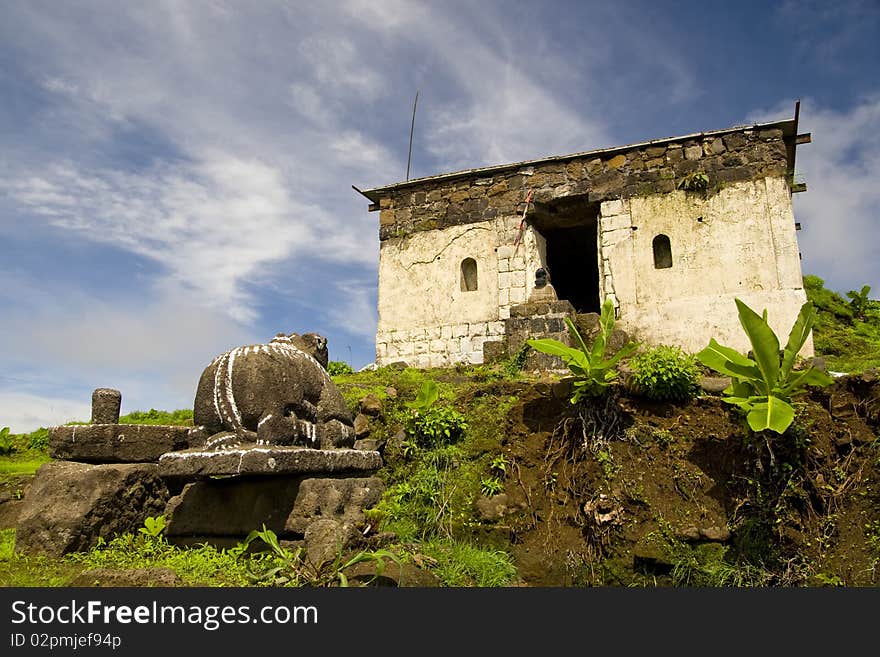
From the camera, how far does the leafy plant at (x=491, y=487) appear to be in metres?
5.34

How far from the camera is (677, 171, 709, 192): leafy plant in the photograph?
10.1 metres

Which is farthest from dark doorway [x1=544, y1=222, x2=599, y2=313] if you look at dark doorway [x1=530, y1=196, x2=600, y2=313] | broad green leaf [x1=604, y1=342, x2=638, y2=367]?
broad green leaf [x1=604, y1=342, x2=638, y2=367]

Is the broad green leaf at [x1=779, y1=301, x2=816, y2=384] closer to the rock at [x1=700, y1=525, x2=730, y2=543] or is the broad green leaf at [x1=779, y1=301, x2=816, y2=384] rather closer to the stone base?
the rock at [x1=700, y1=525, x2=730, y2=543]

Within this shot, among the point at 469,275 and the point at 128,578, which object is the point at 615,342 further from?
the point at 128,578

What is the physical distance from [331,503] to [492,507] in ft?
4.43

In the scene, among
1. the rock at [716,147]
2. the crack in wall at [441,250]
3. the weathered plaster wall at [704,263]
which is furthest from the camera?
the crack in wall at [441,250]

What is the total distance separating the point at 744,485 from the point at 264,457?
3.64 meters

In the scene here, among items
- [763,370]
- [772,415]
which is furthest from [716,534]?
[763,370]

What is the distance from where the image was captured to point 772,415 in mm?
4512

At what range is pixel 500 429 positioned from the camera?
582 cm

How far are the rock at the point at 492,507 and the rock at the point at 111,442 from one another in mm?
2433

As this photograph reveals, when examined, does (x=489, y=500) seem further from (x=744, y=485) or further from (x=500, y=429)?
(x=744, y=485)

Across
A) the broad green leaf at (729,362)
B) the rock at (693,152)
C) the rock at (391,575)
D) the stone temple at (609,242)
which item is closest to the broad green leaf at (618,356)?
the broad green leaf at (729,362)

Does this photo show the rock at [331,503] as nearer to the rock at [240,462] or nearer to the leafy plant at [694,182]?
the rock at [240,462]
